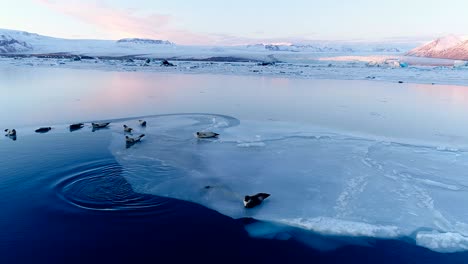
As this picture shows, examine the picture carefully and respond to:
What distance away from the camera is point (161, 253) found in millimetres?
2947

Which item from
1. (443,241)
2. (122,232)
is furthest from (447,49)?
(122,232)

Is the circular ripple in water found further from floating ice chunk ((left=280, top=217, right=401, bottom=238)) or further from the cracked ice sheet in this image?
floating ice chunk ((left=280, top=217, right=401, bottom=238))

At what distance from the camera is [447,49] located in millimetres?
64375

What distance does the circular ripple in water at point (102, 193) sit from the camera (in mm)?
3682

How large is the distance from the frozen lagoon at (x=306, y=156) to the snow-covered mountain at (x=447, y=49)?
5924 cm

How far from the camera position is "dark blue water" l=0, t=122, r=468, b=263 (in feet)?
9.62

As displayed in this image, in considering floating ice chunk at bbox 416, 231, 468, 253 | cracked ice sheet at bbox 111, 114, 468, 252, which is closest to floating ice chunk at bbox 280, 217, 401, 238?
cracked ice sheet at bbox 111, 114, 468, 252

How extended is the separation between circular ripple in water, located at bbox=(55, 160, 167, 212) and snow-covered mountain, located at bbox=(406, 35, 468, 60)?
2601 inches

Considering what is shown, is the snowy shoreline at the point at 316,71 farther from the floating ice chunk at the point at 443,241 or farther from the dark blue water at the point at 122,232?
the dark blue water at the point at 122,232

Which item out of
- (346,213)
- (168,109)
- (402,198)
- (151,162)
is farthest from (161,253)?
(168,109)

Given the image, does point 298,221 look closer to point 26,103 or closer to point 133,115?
point 133,115

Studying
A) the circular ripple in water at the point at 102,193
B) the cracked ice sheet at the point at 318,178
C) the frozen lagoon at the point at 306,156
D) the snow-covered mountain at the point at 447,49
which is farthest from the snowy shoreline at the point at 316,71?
the snow-covered mountain at the point at 447,49

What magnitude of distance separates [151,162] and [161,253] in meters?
2.22

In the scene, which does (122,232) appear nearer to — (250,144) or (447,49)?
(250,144)
